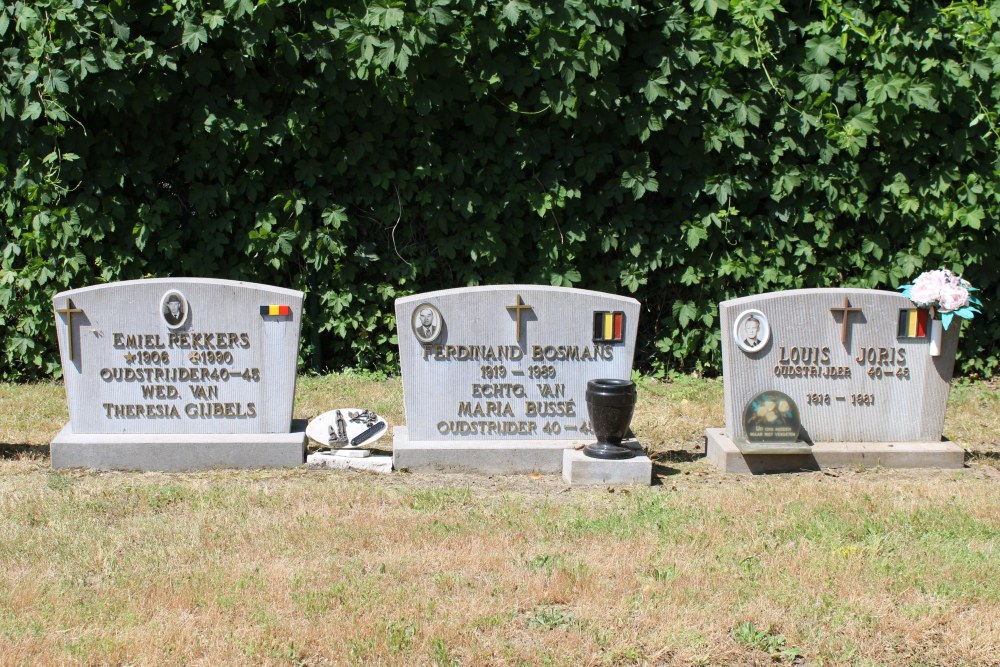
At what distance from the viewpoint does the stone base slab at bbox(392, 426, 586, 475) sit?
6906mm

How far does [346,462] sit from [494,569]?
2.03 meters

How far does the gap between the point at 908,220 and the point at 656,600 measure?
18.4ft

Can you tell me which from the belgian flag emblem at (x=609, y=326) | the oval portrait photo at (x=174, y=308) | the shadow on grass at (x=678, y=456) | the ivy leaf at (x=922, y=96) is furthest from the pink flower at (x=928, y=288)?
the oval portrait photo at (x=174, y=308)

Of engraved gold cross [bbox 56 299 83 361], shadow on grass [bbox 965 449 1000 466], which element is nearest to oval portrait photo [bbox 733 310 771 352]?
shadow on grass [bbox 965 449 1000 466]

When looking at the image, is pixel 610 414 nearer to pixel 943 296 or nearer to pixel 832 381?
pixel 832 381

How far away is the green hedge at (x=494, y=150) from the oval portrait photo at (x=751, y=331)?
2.29 metres

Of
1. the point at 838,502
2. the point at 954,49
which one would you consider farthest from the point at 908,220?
the point at 838,502

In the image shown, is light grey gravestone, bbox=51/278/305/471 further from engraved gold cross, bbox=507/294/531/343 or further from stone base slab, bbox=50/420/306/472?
engraved gold cross, bbox=507/294/531/343

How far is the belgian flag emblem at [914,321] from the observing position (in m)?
7.13

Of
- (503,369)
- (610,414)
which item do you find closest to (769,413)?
(610,414)

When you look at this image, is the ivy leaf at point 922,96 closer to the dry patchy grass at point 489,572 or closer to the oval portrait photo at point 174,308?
the dry patchy grass at point 489,572

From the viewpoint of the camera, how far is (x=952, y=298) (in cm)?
698

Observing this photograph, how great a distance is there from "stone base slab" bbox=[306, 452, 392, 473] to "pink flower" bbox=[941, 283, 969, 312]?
3.69m

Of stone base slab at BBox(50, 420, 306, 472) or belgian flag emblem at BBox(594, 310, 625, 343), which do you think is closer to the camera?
stone base slab at BBox(50, 420, 306, 472)
